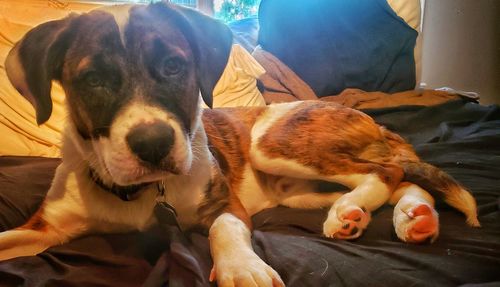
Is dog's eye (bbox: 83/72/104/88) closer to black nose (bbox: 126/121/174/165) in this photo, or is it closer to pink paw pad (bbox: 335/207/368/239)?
black nose (bbox: 126/121/174/165)

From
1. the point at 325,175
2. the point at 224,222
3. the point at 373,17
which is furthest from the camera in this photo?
the point at 373,17

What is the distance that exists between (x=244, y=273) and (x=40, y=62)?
Result: 94 cm

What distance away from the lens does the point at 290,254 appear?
51.6 inches

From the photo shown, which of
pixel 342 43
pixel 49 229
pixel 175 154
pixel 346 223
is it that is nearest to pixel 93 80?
pixel 175 154

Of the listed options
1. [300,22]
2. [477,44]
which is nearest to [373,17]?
[300,22]

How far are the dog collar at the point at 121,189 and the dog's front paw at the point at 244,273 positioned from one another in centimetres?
44

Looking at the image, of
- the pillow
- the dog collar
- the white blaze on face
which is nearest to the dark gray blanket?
the dog collar

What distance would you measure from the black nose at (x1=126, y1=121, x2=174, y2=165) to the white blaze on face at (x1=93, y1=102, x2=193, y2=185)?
0.05 feet

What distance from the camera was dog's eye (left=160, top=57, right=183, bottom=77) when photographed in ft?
4.51

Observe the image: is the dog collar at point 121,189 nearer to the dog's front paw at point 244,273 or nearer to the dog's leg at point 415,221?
the dog's front paw at point 244,273

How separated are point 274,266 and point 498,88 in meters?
4.09

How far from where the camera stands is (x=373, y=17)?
3.77 metres

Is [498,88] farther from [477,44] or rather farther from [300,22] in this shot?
[300,22]

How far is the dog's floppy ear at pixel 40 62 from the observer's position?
1.39 m
